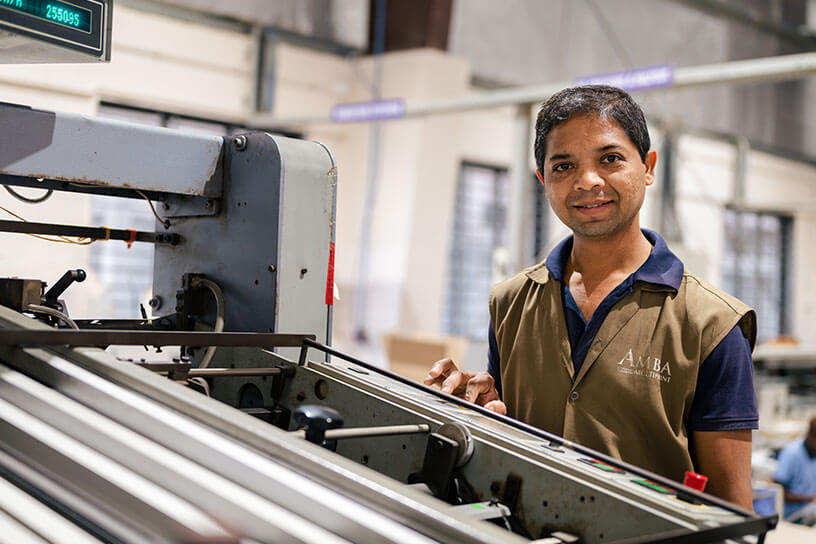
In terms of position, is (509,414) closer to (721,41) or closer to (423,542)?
(423,542)

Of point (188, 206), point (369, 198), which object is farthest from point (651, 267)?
point (369, 198)

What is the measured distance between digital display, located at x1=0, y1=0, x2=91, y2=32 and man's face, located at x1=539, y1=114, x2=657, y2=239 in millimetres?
791

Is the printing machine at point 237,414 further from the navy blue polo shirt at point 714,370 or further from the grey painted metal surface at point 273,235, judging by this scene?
the navy blue polo shirt at point 714,370

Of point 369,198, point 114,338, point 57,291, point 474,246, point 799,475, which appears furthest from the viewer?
point 474,246

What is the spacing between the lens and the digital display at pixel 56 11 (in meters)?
1.24

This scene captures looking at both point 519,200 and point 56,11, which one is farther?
point 519,200

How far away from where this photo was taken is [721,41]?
976cm

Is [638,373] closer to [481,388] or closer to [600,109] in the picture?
[481,388]

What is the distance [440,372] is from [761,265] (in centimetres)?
1063

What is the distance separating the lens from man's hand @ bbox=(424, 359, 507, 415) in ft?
4.57

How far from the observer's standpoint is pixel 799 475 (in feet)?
14.3

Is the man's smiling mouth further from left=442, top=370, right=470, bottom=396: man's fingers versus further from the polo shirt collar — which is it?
left=442, top=370, right=470, bottom=396: man's fingers

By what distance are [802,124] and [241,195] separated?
11.2 m

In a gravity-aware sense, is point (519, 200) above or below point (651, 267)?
above
